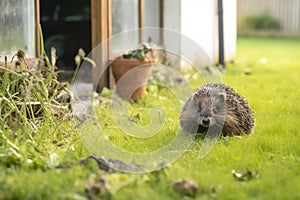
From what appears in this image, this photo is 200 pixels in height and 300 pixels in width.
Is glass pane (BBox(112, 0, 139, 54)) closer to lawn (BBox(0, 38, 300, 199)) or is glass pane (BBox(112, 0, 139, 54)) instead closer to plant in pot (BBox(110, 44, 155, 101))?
plant in pot (BBox(110, 44, 155, 101))

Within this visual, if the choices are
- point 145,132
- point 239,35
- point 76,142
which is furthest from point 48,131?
point 239,35

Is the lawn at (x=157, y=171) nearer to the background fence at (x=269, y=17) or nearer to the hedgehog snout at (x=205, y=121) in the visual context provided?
the hedgehog snout at (x=205, y=121)

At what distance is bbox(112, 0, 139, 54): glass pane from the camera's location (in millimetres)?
7363

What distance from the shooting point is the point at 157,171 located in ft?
12.0

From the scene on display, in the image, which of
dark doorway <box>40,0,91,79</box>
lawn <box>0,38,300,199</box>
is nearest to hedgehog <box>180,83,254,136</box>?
lawn <box>0,38,300,199</box>

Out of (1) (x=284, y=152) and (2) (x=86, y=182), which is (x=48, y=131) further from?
(1) (x=284, y=152)

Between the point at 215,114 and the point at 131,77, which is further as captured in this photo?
the point at 131,77

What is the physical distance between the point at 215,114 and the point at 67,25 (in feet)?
14.0

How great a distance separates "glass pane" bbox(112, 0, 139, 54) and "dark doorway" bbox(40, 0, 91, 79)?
2.82 ft

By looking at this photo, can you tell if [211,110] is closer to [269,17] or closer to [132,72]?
[132,72]

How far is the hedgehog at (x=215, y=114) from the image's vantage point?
4.72 m

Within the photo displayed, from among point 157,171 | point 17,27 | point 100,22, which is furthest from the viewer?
point 100,22

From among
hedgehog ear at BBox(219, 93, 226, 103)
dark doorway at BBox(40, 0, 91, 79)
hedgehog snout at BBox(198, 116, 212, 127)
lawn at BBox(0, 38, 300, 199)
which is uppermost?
dark doorway at BBox(40, 0, 91, 79)

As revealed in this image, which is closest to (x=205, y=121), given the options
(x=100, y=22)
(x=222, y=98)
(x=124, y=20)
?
(x=222, y=98)
